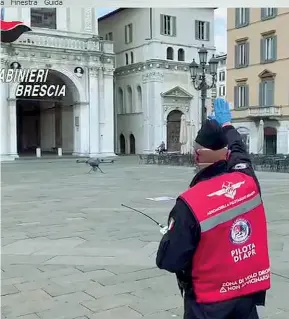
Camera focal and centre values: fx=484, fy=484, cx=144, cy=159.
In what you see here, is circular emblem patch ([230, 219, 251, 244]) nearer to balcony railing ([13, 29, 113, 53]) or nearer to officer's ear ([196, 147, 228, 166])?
officer's ear ([196, 147, 228, 166])

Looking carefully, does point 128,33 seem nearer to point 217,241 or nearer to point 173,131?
point 173,131

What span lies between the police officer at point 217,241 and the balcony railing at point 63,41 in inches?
1407

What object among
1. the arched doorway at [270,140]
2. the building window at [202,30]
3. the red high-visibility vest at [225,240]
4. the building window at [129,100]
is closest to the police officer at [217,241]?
the red high-visibility vest at [225,240]

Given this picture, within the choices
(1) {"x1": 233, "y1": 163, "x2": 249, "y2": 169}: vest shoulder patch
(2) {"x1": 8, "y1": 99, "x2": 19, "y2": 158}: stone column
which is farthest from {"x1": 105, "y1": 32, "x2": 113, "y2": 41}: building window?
(1) {"x1": 233, "y1": 163, "x2": 249, "y2": 169}: vest shoulder patch

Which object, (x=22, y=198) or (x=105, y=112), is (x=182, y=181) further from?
(x=105, y=112)

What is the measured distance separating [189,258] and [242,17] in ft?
116

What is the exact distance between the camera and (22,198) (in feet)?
41.3

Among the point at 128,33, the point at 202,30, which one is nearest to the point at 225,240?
the point at 128,33

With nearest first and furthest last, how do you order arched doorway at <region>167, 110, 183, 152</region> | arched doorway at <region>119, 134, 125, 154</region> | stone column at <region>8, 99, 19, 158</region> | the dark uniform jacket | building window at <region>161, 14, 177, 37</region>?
the dark uniform jacket
stone column at <region>8, 99, 19, 158</region>
building window at <region>161, 14, 177, 37</region>
arched doorway at <region>167, 110, 183, 152</region>
arched doorway at <region>119, 134, 125, 154</region>

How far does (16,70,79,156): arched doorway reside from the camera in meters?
41.2

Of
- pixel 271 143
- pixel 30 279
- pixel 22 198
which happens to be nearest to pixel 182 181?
pixel 22 198

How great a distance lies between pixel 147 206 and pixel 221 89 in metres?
78.2

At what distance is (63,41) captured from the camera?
3797 centimetres

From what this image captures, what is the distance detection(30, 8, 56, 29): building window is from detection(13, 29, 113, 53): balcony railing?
92 centimetres
